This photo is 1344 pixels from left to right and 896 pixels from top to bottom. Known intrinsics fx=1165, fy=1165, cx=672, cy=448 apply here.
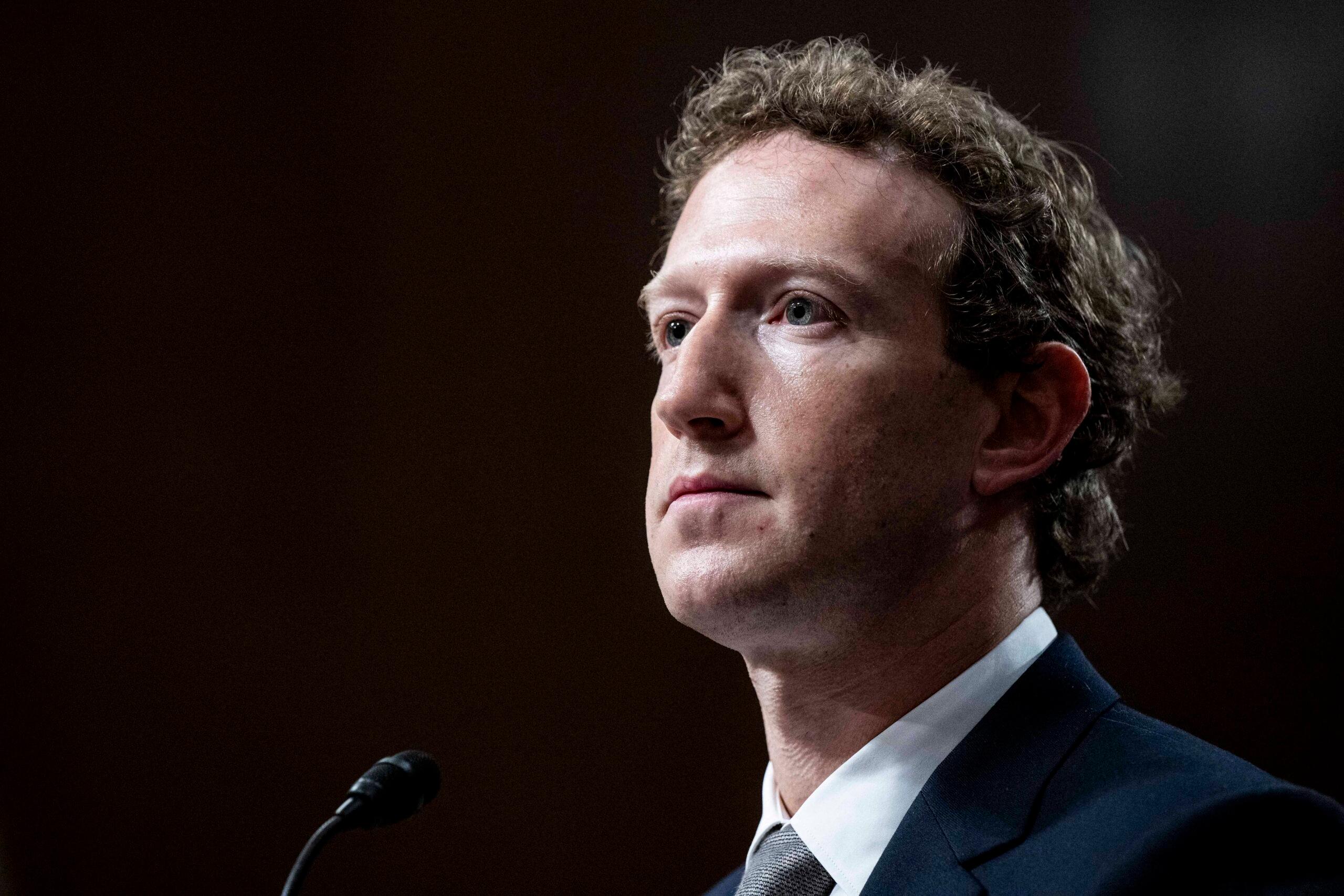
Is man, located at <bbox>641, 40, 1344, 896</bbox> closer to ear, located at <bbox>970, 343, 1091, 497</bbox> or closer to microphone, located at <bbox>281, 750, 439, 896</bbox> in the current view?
ear, located at <bbox>970, 343, 1091, 497</bbox>

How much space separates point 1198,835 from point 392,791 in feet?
2.69

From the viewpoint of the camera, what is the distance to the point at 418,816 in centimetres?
230

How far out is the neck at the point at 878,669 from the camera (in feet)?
4.40

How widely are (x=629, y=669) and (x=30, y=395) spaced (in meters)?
1.30

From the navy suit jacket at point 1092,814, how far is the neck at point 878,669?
75 millimetres

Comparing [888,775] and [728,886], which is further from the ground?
[888,775]

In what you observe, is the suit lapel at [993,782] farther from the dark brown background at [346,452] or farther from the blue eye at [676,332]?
the dark brown background at [346,452]

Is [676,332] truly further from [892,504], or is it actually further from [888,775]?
[888,775]

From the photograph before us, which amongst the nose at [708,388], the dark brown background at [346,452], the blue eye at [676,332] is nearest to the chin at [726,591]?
the nose at [708,388]

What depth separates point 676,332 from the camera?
154cm

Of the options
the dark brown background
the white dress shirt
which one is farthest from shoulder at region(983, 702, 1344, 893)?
the dark brown background

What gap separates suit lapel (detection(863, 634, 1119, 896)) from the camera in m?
1.17

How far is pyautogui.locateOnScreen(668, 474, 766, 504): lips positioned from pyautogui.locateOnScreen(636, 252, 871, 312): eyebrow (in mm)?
260

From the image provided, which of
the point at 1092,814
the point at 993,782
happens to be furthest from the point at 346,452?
the point at 1092,814
